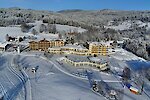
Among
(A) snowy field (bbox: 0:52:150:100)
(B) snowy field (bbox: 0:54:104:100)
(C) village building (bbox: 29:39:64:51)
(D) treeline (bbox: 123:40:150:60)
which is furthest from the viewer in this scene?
(D) treeline (bbox: 123:40:150:60)

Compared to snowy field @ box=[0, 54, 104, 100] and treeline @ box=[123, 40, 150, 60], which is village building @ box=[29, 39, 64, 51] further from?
treeline @ box=[123, 40, 150, 60]

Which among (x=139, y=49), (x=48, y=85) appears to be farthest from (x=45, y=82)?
(x=139, y=49)

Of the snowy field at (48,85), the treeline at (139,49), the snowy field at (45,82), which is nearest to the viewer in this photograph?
the snowy field at (48,85)

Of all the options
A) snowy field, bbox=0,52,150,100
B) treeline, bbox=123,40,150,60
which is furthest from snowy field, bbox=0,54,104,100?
treeline, bbox=123,40,150,60

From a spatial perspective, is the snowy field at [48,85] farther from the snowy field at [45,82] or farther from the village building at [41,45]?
the village building at [41,45]

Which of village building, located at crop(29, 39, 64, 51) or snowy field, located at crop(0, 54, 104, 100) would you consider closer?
snowy field, located at crop(0, 54, 104, 100)

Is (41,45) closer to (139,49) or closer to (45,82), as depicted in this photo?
(45,82)

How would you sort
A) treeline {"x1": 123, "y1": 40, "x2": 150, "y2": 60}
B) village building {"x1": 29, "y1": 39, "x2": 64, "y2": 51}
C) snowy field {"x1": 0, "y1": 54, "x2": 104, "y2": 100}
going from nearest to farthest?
snowy field {"x1": 0, "y1": 54, "x2": 104, "y2": 100} < village building {"x1": 29, "y1": 39, "x2": 64, "y2": 51} < treeline {"x1": 123, "y1": 40, "x2": 150, "y2": 60}

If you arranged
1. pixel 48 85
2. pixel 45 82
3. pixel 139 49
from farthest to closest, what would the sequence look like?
pixel 139 49
pixel 45 82
pixel 48 85

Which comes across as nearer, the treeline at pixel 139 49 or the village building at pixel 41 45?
the village building at pixel 41 45

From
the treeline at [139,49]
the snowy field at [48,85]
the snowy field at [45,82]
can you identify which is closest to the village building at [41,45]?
the snowy field at [45,82]

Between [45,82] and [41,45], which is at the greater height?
[41,45]
